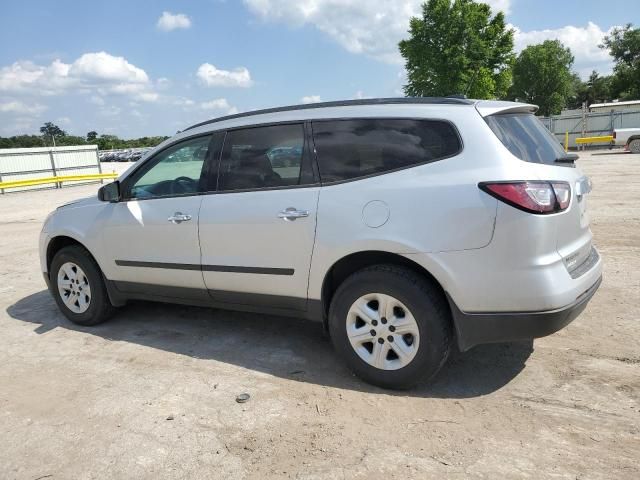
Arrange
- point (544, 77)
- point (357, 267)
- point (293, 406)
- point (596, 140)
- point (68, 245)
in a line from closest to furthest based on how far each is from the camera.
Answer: point (293, 406), point (357, 267), point (68, 245), point (596, 140), point (544, 77)

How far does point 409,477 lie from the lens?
2.56 m

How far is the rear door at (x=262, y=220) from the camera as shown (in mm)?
3652

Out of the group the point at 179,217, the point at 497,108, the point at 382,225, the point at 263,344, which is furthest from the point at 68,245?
the point at 497,108

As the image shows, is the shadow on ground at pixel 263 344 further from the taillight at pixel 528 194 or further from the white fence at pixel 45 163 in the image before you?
the white fence at pixel 45 163

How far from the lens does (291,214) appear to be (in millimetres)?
3623

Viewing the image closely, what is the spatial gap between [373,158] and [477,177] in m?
0.72

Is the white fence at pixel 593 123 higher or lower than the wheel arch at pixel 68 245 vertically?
higher

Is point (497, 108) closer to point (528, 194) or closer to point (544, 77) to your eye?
point (528, 194)

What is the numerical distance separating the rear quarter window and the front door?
3.76 ft

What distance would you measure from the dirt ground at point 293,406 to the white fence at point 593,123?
29945mm

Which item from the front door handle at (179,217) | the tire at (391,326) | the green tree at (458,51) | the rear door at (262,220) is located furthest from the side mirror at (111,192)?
the green tree at (458,51)

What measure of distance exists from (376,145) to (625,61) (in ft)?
253

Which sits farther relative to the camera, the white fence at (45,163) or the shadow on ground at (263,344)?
the white fence at (45,163)

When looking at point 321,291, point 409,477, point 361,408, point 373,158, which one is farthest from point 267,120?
point 409,477
